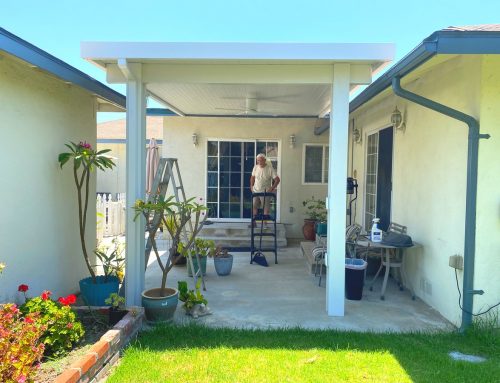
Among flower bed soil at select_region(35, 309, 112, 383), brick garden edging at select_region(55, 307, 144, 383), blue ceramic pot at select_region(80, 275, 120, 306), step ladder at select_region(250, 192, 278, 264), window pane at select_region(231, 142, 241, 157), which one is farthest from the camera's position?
window pane at select_region(231, 142, 241, 157)

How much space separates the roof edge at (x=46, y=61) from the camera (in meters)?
3.41

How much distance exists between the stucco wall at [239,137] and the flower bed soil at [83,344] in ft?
18.7

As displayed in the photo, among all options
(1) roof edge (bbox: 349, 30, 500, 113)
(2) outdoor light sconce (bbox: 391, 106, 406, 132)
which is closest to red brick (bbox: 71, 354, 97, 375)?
(1) roof edge (bbox: 349, 30, 500, 113)

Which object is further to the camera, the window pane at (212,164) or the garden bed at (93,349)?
the window pane at (212,164)

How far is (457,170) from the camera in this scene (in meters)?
4.13

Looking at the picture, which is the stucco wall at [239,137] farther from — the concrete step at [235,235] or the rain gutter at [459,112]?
the rain gutter at [459,112]

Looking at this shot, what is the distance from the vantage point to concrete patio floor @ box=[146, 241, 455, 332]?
4.18 m

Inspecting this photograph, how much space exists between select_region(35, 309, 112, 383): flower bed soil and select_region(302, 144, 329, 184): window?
6648 mm

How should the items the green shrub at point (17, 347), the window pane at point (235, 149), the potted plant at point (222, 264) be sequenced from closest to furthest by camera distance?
the green shrub at point (17, 347)
the potted plant at point (222, 264)
the window pane at point (235, 149)

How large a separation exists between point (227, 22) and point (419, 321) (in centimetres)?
1159

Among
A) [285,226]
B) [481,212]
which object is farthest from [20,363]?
[285,226]

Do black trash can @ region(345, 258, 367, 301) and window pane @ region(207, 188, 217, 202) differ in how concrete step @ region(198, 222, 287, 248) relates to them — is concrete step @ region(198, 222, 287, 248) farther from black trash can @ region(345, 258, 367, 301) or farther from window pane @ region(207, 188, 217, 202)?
black trash can @ region(345, 258, 367, 301)

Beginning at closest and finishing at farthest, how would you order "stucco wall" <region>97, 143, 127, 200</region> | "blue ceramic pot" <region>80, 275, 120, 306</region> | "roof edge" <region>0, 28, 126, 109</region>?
"roof edge" <region>0, 28, 126, 109</region>
"blue ceramic pot" <region>80, 275, 120, 306</region>
"stucco wall" <region>97, 143, 127, 200</region>

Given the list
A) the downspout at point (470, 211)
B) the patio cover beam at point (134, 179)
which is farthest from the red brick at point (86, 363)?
the downspout at point (470, 211)
